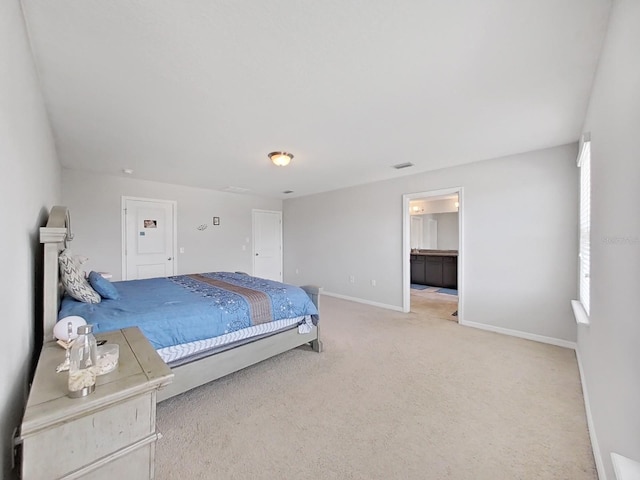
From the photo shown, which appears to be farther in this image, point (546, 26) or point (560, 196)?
point (560, 196)

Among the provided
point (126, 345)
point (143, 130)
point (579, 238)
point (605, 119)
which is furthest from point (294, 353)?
point (579, 238)

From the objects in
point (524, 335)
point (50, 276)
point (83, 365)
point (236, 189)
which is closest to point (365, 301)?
point (524, 335)

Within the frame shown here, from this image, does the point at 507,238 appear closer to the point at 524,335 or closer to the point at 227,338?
the point at 524,335

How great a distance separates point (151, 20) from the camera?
1362 millimetres

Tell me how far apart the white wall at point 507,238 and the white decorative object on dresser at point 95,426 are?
4.06 meters

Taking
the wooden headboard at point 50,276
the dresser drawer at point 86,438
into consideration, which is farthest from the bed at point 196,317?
the dresser drawer at point 86,438

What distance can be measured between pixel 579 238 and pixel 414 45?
306 cm

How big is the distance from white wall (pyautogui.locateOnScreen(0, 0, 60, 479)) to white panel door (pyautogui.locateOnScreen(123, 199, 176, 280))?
10.8 ft

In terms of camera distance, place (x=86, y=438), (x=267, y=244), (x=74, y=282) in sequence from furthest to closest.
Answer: (x=267, y=244), (x=74, y=282), (x=86, y=438)

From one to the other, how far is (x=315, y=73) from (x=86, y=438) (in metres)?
2.20

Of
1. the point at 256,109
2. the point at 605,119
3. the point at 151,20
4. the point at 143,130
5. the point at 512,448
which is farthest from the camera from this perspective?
the point at 143,130

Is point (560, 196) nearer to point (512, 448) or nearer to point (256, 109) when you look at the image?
point (512, 448)

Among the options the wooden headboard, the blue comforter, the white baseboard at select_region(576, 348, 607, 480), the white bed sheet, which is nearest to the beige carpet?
the white baseboard at select_region(576, 348, 607, 480)

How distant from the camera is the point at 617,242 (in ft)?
4.13
